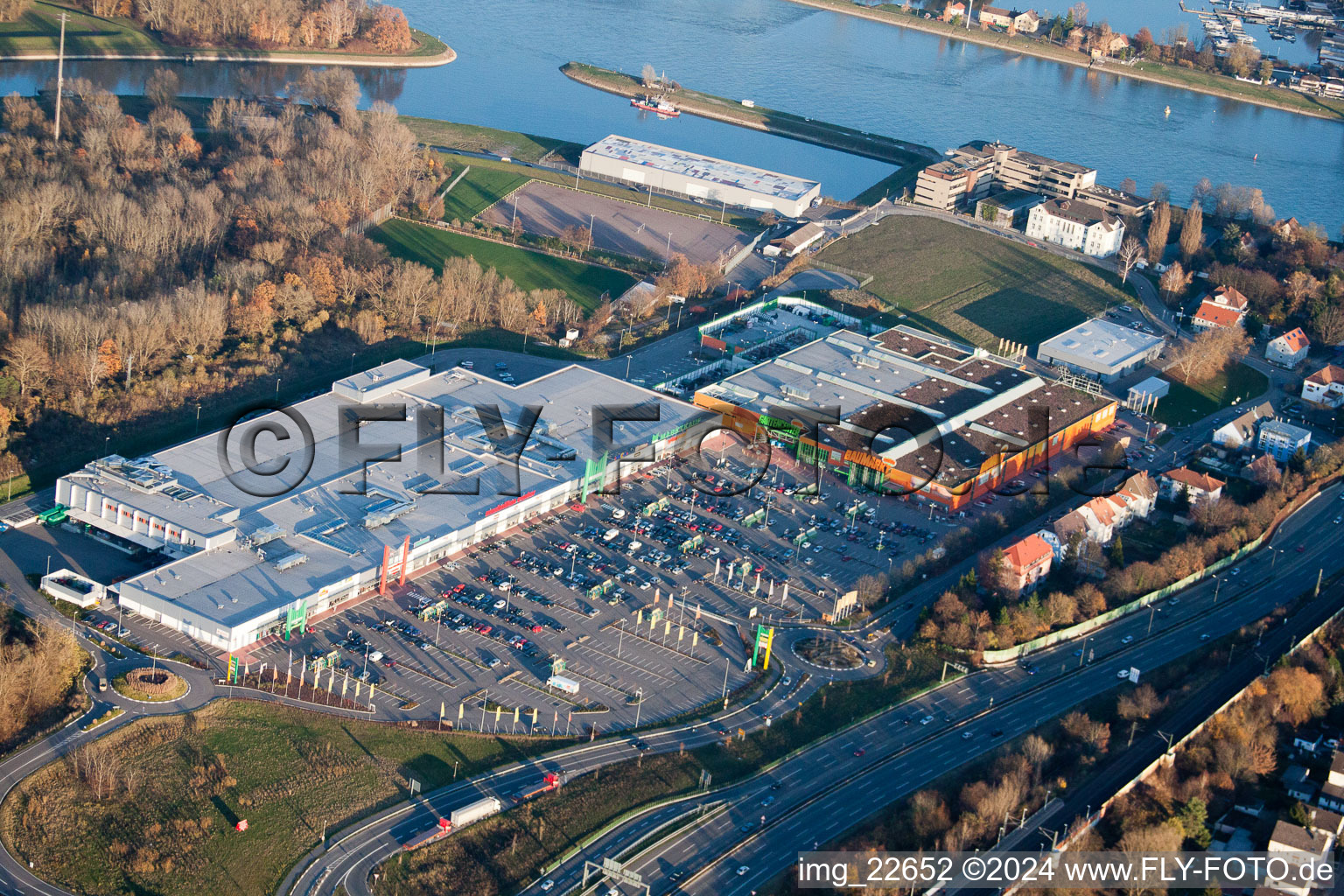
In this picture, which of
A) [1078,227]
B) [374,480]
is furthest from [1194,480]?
[374,480]

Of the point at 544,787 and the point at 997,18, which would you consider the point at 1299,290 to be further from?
the point at 997,18

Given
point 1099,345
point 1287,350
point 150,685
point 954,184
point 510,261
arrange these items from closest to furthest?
point 150,685, point 1287,350, point 1099,345, point 510,261, point 954,184

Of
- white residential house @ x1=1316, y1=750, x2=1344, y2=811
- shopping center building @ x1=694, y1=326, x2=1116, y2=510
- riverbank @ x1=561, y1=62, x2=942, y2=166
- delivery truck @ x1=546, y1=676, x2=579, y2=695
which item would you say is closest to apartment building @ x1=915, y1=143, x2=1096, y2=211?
riverbank @ x1=561, y1=62, x2=942, y2=166

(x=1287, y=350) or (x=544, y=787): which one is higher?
(x=1287, y=350)

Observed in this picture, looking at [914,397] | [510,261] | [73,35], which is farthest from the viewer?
[73,35]

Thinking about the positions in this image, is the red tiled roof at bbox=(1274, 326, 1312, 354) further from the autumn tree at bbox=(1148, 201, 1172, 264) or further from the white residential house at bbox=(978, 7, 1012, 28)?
the white residential house at bbox=(978, 7, 1012, 28)

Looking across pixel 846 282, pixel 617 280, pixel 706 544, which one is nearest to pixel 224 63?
pixel 617 280

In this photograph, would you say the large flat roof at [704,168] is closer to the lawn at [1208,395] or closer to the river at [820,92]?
the river at [820,92]
